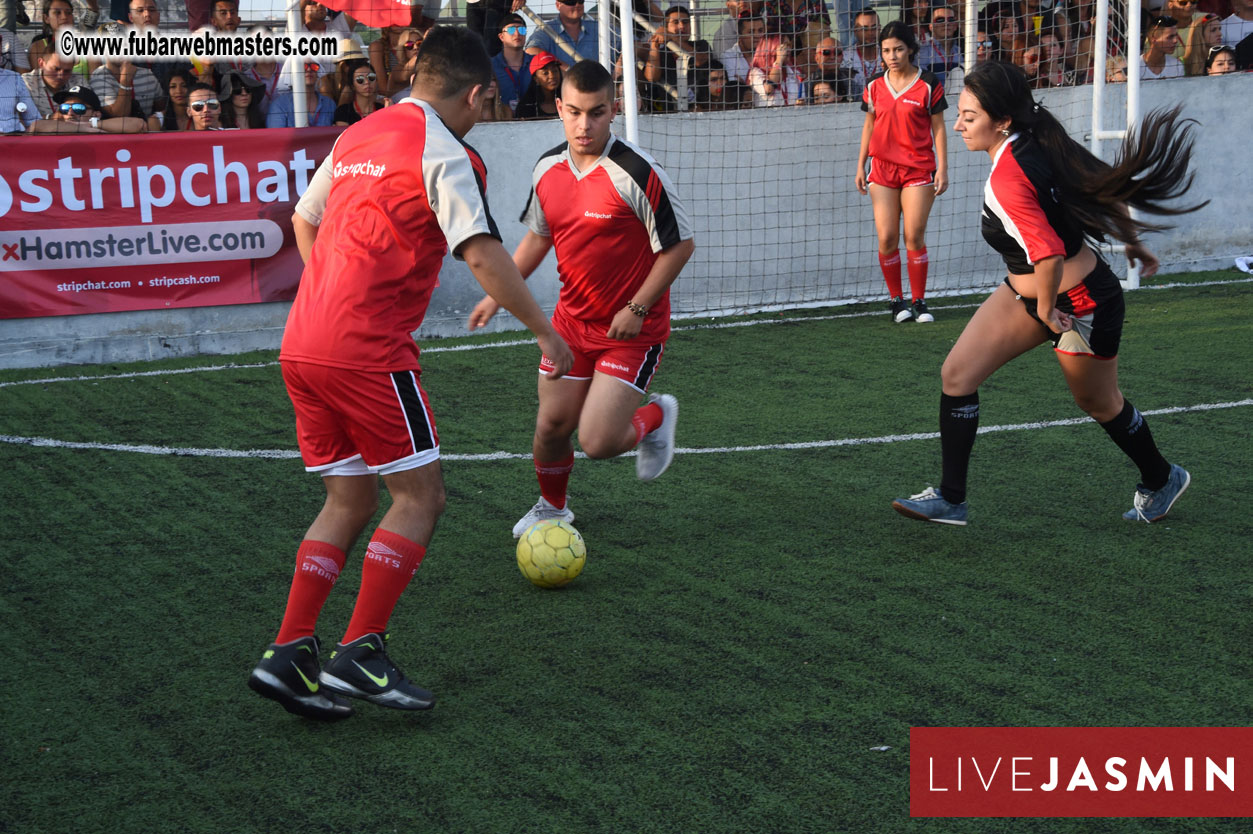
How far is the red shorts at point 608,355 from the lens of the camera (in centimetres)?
511

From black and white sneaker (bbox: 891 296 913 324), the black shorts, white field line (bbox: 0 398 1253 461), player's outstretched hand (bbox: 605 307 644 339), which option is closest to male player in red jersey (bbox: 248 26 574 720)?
player's outstretched hand (bbox: 605 307 644 339)

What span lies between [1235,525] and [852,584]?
1.68m

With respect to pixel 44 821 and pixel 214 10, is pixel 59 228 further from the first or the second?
pixel 44 821

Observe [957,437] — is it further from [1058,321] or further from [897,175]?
[897,175]

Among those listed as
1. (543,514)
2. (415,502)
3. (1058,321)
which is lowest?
(543,514)

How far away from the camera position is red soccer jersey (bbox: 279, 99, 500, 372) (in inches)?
136

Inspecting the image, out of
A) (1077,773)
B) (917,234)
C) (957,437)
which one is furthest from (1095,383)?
(917,234)

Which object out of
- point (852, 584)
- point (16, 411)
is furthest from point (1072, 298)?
point (16, 411)

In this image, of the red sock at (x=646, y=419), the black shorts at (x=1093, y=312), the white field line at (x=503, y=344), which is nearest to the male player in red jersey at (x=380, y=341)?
the red sock at (x=646, y=419)

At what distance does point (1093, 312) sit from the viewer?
487cm

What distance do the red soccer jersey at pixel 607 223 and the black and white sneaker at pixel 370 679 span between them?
198cm

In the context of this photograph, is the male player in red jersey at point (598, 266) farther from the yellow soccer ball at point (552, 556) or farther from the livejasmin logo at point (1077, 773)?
the livejasmin logo at point (1077, 773)

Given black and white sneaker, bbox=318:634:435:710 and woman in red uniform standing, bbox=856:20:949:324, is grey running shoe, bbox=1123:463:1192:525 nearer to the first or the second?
black and white sneaker, bbox=318:634:435:710

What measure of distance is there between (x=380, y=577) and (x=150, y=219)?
264 inches
